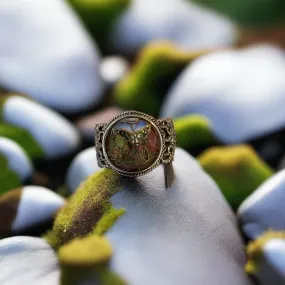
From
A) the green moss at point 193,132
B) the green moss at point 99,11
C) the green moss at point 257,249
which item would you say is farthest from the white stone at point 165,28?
the green moss at point 257,249

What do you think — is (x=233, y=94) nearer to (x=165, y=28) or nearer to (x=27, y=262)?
(x=165, y=28)

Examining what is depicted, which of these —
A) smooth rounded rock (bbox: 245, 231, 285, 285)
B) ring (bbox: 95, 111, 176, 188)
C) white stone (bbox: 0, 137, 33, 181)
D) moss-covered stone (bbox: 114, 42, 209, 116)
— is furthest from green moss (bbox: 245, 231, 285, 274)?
moss-covered stone (bbox: 114, 42, 209, 116)

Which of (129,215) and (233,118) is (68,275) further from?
(233,118)

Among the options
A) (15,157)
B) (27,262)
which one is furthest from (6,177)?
(27,262)

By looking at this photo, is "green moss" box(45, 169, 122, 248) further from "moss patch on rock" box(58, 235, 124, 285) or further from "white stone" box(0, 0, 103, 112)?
"white stone" box(0, 0, 103, 112)

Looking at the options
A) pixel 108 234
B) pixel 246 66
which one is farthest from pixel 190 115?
pixel 108 234

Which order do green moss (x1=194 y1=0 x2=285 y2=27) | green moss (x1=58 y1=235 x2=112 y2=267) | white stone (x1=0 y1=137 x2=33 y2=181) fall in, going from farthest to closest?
1. green moss (x1=194 y1=0 x2=285 y2=27)
2. white stone (x1=0 y1=137 x2=33 y2=181)
3. green moss (x1=58 y1=235 x2=112 y2=267)

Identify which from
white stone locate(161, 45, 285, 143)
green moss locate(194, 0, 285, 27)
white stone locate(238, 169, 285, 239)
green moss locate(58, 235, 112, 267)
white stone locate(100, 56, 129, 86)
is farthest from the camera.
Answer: green moss locate(194, 0, 285, 27)
